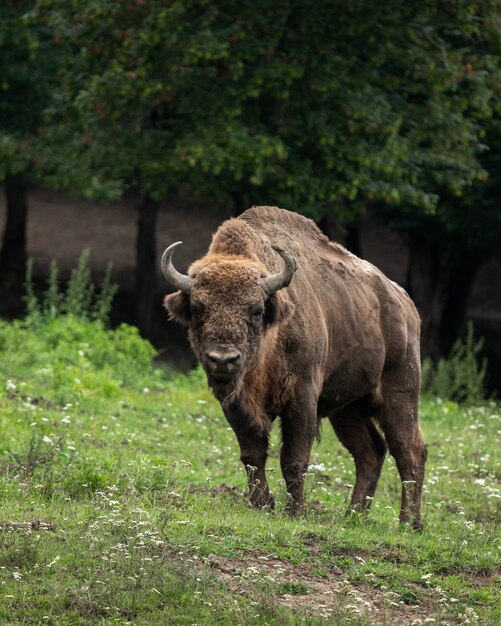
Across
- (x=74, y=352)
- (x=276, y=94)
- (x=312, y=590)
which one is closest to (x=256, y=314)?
(x=312, y=590)

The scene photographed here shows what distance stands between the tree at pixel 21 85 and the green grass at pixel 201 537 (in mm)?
8426

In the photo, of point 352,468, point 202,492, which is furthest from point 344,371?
point 352,468

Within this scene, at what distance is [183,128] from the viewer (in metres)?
18.9

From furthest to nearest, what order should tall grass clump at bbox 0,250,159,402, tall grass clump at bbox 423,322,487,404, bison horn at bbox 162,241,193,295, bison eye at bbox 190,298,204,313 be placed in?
tall grass clump at bbox 423,322,487,404
tall grass clump at bbox 0,250,159,402
bison horn at bbox 162,241,193,295
bison eye at bbox 190,298,204,313

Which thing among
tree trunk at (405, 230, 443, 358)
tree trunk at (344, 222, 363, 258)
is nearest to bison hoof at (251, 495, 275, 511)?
tree trunk at (405, 230, 443, 358)

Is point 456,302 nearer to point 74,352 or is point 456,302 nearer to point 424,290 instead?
point 424,290

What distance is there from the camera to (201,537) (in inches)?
297

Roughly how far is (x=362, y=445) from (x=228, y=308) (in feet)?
8.47

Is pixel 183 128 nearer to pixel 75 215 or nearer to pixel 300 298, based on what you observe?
pixel 300 298

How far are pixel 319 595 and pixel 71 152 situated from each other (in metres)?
14.2

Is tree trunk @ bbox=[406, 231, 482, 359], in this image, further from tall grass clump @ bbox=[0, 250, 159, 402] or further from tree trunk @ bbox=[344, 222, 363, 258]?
tall grass clump @ bbox=[0, 250, 159, 402]

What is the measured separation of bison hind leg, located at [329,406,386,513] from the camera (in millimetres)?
10297

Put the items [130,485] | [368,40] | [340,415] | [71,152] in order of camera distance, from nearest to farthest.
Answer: [130,485]
[340,415]
[368,40]
[71,152]

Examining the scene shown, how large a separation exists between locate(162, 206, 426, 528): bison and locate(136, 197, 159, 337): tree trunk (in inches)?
532
